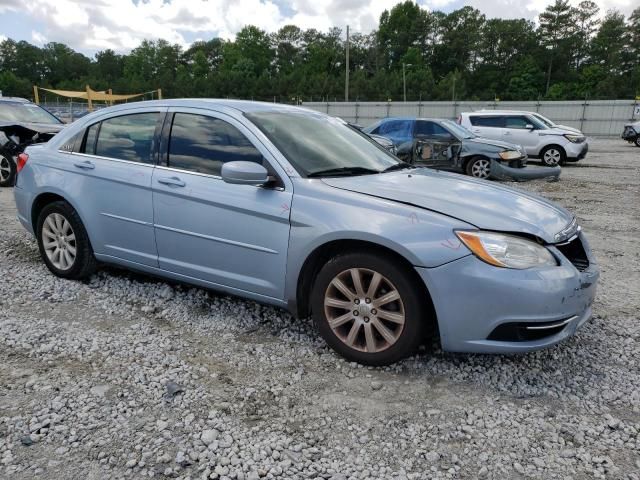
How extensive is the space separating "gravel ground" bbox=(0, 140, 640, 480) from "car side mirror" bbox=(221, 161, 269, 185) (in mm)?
1080

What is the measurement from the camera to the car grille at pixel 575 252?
3115 millimetres

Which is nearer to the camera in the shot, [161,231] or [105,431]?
[105,431]

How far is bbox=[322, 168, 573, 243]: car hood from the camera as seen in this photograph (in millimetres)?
2957

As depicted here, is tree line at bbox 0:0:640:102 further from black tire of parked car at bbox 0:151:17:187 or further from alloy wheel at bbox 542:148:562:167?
black tire of parked car at bbox 0:151:17:187

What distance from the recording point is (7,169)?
31.4 ft

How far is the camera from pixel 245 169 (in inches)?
128

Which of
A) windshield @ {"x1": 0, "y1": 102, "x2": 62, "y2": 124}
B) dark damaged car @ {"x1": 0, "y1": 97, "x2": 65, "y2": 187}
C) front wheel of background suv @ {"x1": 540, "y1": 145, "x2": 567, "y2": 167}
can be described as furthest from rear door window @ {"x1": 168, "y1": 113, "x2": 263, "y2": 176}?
front wheel of background suv @ {"x1": 540, "y1": 145, "x2": 567, "y2": 167}

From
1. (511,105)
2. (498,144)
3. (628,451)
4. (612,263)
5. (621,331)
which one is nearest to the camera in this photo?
(628,451)

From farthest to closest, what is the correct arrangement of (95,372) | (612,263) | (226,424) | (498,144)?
(498,144) → (612,263) → (95,372) → (226,424)

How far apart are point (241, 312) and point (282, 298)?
0.74m

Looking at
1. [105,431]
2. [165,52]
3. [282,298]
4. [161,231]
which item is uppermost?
[165,52]

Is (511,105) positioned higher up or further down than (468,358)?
higher up

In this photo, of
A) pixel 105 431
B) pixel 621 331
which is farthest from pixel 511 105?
pixel 105 431

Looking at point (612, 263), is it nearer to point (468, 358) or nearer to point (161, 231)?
point (468, 358)
